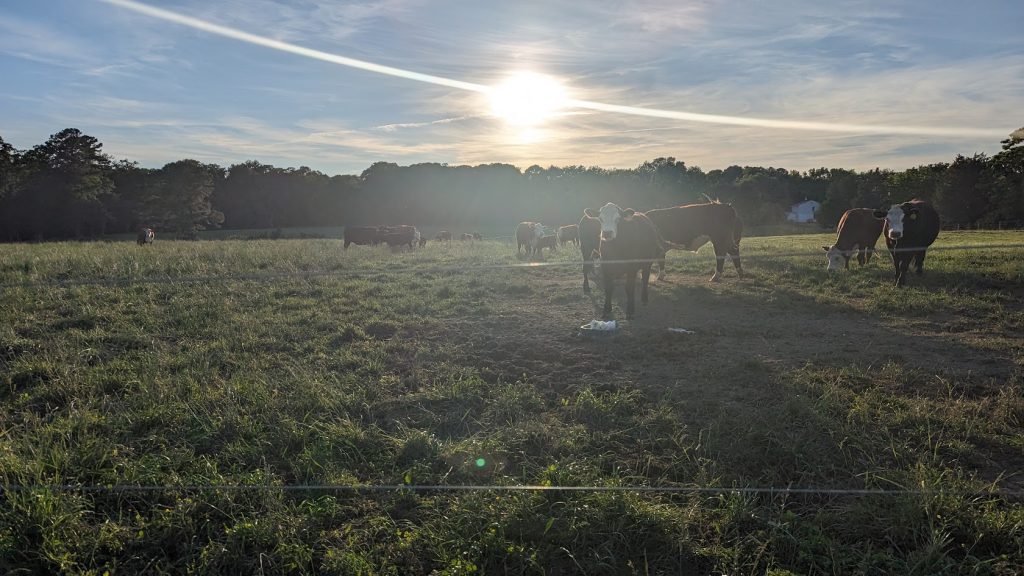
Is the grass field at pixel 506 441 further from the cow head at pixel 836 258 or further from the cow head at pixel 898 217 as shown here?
the cow head at pixel 836 258

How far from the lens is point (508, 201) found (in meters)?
70.2

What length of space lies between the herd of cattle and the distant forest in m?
29.1

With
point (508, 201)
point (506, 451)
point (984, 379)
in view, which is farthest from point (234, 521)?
point (508, 201)

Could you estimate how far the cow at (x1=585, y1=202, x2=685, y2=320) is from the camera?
29.1 ft

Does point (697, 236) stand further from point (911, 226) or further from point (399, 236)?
point (399, 236)

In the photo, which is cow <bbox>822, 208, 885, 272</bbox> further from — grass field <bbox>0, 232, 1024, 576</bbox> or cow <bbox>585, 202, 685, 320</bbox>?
cow <bbox>585, 202, 685, 320</bbox>

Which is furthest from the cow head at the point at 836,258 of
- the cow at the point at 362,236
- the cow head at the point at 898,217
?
the cow at the point at 362,236

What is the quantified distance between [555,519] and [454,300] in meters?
7.34

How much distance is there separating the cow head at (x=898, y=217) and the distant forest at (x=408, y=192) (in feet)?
98.6

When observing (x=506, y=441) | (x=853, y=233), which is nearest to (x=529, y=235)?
(x=853, y=233)

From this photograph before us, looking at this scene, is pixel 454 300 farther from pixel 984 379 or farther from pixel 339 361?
pixel 984 379

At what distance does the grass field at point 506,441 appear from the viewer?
290 centimetres

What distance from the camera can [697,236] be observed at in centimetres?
1341

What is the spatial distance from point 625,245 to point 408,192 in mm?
66871
